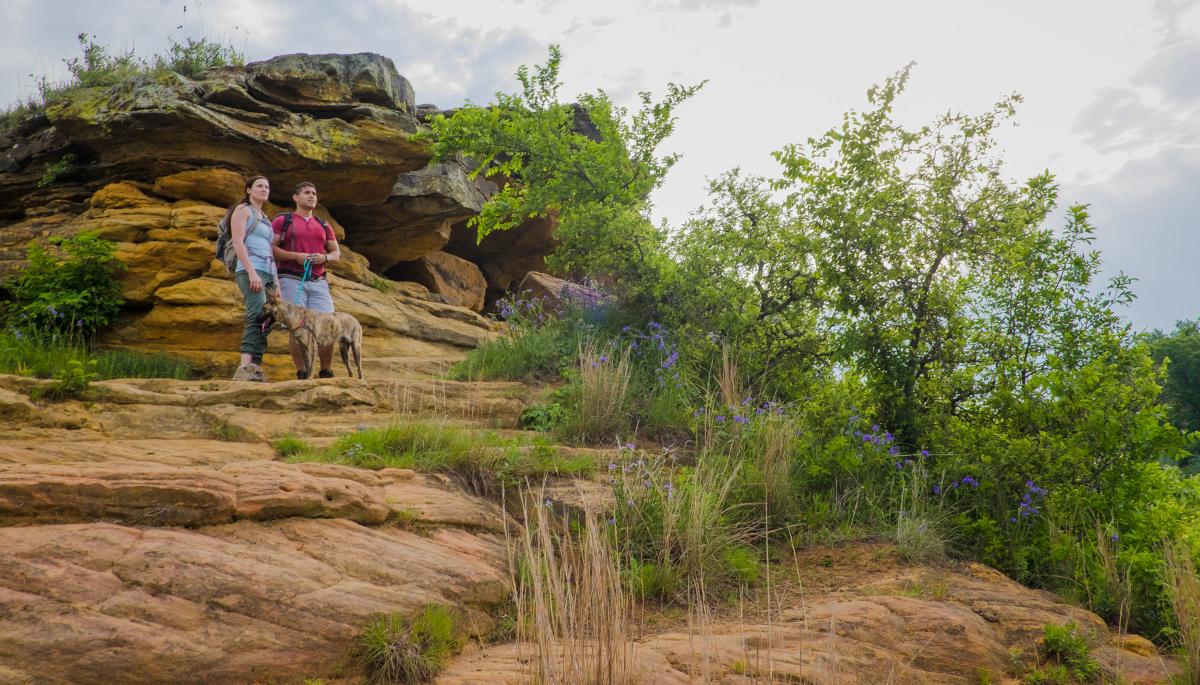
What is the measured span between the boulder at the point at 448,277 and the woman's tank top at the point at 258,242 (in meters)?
7.26

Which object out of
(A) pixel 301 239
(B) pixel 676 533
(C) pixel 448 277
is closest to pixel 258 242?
(A) pixel 301 239

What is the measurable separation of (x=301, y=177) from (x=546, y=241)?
7.46 metres

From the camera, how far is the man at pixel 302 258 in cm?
889

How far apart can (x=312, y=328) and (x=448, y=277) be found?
29.1 ft

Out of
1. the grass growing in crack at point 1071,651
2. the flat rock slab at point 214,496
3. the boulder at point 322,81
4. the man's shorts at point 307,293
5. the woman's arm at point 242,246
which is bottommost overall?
the grass growing in crack at point 1071,651

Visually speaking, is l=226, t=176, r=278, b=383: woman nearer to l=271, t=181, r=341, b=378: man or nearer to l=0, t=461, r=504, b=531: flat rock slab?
l=271, t=181, r=341, b=378: man

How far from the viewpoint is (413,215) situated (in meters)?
15.2

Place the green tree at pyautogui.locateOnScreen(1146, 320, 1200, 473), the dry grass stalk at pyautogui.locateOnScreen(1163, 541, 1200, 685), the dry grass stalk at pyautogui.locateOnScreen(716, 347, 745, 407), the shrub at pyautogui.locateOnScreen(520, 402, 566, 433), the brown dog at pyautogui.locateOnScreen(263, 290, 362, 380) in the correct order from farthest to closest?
the green tree at pyautogui.locateOnScreen(1146, 320, 1200, 473) → the brown dog at pyautogui.locateOnScreen(263, 290, 362, 380) → the dry grass stalk at pyautogui.locateOnScreen(716, 347, 745, 407) → the shrub at pyautogui.locateOnScreen(520, 402, 566, 433) → the dry grass stalk at pyautogui.locateOnScreen(1163, 541, 1200, 685)

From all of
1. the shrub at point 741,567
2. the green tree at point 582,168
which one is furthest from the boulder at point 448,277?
the shrub at point 741,567

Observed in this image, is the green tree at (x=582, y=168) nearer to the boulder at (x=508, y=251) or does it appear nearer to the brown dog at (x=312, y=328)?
the brown dog at (x=312, y=328)

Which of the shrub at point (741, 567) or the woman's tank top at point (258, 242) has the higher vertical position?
the woman's tank top at point (258, 242)

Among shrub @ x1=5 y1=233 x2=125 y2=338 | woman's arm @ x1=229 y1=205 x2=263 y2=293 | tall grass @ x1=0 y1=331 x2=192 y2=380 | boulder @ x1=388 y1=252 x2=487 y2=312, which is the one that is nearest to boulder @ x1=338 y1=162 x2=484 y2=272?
boulder @ x1=388 y1=252 x2=487 y2=312

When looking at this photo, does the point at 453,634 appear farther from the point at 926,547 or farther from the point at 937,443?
the point at 937,443

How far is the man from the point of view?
8891 millimetres
